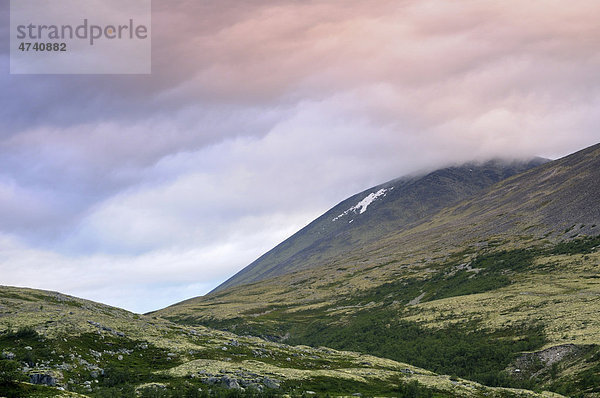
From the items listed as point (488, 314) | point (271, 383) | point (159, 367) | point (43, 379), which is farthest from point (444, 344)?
point (43, 379)

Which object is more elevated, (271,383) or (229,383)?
(229,383)

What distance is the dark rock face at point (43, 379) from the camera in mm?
40281

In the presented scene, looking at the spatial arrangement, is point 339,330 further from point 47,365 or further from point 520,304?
point 47,365

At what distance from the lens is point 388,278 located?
650 ft

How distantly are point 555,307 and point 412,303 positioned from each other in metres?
57.9

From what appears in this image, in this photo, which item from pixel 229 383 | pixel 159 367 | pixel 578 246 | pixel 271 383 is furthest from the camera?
pixel 578 246

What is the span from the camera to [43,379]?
4078 centimetres

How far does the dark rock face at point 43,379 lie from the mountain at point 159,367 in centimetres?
9

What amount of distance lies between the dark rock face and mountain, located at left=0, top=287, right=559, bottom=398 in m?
0.09

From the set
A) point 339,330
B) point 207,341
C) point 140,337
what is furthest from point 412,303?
point 140,337

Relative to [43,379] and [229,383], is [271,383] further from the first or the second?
[43,379]

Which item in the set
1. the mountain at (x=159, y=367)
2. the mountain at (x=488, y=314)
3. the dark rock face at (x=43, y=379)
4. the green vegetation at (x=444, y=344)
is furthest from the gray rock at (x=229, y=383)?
the green vegetation at (x=444, y=344)

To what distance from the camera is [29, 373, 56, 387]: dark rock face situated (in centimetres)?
4028

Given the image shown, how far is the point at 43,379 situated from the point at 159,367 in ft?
48.6
